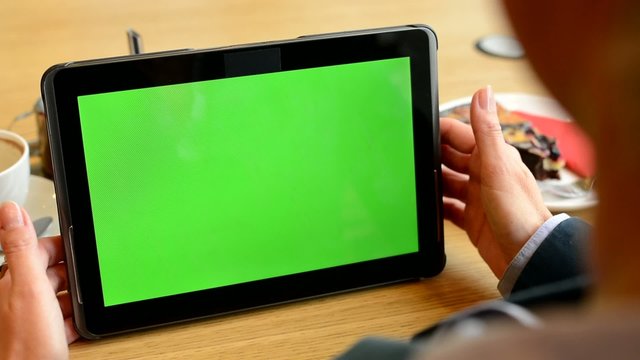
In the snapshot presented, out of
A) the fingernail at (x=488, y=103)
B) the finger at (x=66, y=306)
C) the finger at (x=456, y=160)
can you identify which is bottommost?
the finger at (x=66, y=306)

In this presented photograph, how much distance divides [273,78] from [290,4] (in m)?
0.79

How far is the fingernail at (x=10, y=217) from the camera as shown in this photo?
75 centimetres

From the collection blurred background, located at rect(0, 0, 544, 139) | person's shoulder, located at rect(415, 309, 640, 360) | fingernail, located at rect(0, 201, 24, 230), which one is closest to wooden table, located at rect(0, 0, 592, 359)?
blurred background, located at rect(0, 0, 544, 139)

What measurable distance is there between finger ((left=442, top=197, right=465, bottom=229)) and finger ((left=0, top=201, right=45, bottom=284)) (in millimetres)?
421

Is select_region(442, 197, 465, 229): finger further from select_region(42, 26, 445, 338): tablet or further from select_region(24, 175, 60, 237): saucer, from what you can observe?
select_region(24, 175, 60, 237): saucer

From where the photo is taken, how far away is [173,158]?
0.76 metres

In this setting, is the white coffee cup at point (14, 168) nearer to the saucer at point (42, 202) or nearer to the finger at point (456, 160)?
the saucer at point (42, 202)

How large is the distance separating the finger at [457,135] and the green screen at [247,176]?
0.08 meters

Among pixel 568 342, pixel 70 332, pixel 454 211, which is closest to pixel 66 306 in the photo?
pixel 70 332

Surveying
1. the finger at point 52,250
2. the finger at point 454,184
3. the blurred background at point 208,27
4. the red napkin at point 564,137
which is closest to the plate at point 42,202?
the finger at point 52,250

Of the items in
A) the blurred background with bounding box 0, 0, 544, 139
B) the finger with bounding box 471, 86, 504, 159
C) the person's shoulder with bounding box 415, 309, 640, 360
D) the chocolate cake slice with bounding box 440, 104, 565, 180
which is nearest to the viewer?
the person's shoulder with bounding box 415, 309, 640, 360

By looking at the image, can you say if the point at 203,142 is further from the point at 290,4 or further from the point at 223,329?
the point at 290,4

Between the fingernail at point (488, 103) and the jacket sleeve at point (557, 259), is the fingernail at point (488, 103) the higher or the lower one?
the higher one

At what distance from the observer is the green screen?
751 millimetres
